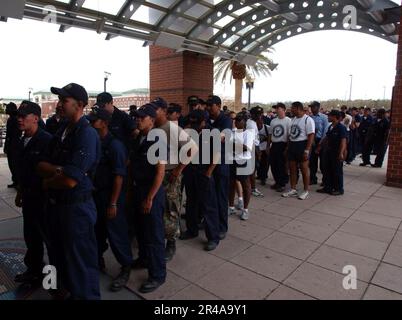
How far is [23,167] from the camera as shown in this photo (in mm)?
2688

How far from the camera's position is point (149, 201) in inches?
106

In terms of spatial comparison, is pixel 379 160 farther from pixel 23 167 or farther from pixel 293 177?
pixel 23 167

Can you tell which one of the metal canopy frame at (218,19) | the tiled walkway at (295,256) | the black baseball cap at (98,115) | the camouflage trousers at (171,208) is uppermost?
the metal canopy frame at (218,19)

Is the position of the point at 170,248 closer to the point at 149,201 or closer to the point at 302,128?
the point at 149,201

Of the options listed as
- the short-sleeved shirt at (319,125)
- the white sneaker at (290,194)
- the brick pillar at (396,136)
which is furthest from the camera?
the short-sleeved shirt at (319,125)

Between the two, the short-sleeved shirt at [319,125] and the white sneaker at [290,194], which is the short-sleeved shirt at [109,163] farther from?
the short-sleeved shirt at [319,125]

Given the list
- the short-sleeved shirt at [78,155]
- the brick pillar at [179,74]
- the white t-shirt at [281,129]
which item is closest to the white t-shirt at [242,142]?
the white t-shirt at [281,129]

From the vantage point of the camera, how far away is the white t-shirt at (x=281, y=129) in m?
5.94

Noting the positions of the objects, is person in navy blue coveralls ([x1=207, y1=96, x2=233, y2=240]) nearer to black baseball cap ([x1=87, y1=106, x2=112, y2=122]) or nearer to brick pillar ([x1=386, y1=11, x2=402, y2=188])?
black baseball cap ([x1=87, y1=106, x2=112, y2=122])

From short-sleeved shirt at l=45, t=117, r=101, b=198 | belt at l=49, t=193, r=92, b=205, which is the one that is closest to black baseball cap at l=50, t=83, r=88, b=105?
short-sleeved shirt at l=45, t=117, r=101, b=198

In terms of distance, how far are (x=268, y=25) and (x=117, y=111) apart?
5755mm

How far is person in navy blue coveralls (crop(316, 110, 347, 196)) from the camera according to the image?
19.1 feet

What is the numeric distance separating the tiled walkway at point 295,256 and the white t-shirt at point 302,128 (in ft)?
3.92

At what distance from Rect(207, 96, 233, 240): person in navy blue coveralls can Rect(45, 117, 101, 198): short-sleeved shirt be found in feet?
5.74
